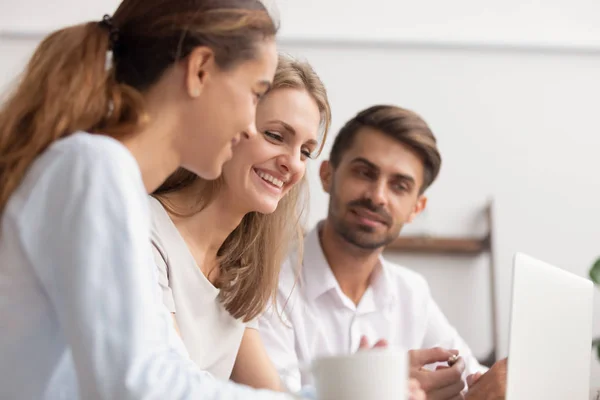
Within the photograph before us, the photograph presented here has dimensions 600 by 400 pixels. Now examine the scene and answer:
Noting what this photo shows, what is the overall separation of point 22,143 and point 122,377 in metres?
0.30

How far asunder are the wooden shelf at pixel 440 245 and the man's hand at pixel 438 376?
144cm

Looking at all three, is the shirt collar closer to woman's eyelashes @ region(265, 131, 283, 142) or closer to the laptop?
woman's eyelashes @ region(265, 131, 283, 142)

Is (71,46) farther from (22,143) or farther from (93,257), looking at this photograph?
(93,257)

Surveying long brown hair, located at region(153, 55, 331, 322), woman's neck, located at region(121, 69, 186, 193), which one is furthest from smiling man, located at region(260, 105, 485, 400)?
woman's neck, located at region(121, 69, 186, 193)

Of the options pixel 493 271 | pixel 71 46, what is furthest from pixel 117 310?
pixel 493 271

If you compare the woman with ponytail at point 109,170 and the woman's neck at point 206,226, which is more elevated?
the woman with ponytail at point 109,170

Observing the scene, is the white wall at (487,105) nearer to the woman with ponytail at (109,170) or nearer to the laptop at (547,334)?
the laptop at (547,334)

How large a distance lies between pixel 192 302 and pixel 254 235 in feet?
0.67

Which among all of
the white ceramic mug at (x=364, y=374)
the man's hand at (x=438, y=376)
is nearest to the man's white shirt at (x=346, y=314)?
the man's hand at (x=438, y=376)

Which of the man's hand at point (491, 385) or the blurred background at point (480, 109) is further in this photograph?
the blurred background at point (480, 109)

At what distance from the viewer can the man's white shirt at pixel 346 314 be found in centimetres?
201

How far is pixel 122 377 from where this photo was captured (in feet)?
2.31

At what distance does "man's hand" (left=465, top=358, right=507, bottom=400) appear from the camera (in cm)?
142

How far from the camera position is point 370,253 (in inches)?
87.4
